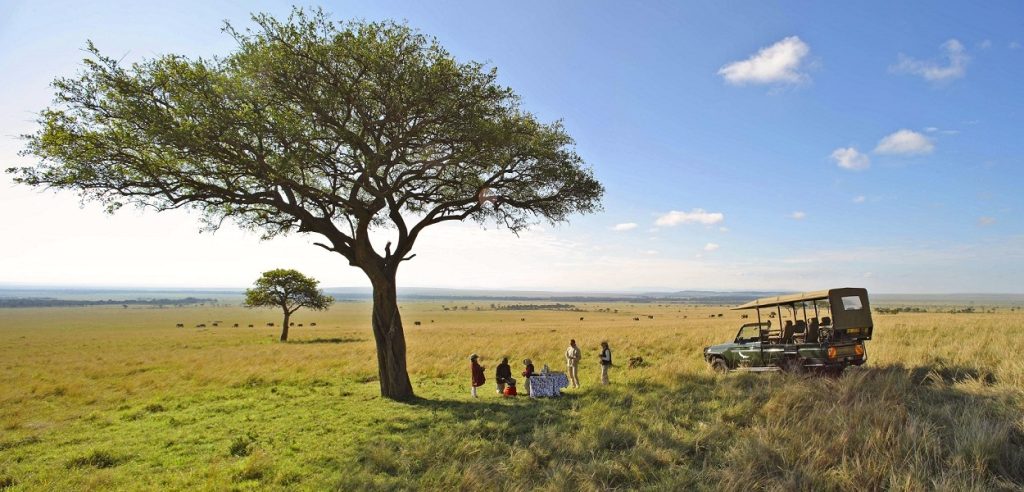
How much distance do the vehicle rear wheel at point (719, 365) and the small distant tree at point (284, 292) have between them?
43.5 m

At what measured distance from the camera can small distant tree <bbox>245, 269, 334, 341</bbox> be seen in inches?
2019

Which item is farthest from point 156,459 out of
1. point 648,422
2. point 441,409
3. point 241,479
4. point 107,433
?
point 648,422

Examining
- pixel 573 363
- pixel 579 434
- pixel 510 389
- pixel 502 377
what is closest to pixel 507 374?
pixel 502 377

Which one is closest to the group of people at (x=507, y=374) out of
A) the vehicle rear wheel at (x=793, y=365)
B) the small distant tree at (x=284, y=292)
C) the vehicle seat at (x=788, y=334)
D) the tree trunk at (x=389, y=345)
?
the tree trunk at (x=389, y=345)

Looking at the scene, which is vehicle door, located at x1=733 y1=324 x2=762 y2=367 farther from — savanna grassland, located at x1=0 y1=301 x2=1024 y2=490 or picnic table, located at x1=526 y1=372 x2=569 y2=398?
picnic table, located at x1=526 y1=372 x2=569 y2=398

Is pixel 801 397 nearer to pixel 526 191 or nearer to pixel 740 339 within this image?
pixel 740 339

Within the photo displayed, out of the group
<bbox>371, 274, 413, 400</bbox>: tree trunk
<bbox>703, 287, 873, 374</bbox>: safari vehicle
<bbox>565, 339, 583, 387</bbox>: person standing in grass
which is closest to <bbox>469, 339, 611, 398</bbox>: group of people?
<bbox>565, 339, 583, 387</bbox>: person standing in grass

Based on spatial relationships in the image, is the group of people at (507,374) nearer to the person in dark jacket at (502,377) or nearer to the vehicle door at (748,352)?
the person in dark jacket at (502,377)

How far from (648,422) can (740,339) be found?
28.0 ft

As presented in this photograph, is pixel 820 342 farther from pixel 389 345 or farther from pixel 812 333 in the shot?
pixel 389 345

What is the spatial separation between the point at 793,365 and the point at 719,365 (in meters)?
3.46

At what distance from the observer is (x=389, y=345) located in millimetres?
16984

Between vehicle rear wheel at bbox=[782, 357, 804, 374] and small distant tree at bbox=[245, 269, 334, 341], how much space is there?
152 ft

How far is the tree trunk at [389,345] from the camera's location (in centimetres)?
1683
